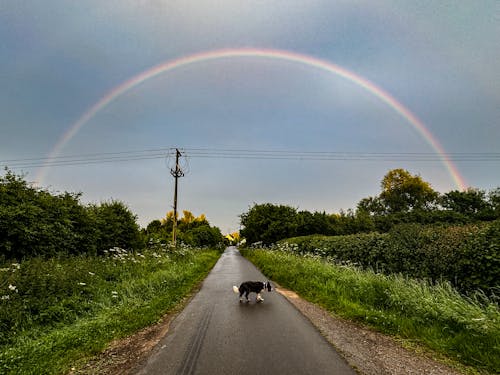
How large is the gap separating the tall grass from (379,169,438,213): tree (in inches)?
2590

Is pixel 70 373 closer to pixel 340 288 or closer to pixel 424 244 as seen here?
pixel 340 288

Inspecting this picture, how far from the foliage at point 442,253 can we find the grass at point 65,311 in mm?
8382

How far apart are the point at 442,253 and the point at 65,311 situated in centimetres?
1073

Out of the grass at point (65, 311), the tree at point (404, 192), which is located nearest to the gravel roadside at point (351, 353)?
the grass at point (65, 311)

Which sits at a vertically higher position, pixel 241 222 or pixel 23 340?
pixel 241 222

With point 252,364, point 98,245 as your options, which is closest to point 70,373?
point 252,364

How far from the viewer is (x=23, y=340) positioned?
5559mm

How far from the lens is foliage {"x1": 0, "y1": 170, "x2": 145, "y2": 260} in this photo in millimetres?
11156

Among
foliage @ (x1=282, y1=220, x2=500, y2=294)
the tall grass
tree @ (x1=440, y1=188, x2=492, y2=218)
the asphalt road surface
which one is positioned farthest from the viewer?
tree @ (x1=440, y1=188, x2=492, y2=218)

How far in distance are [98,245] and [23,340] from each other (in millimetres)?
13437

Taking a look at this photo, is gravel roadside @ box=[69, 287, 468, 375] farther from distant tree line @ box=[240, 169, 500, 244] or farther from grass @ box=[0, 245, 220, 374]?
distant tree line @ box=[240, 169, 500, 244]

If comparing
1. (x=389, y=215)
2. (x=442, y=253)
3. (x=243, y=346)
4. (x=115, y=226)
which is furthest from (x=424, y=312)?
(x=389, y=215)

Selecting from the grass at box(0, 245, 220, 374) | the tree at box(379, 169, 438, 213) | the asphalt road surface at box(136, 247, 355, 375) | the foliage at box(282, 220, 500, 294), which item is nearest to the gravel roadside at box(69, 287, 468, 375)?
the asphalt road surface at box(136, 247, 355, 375)

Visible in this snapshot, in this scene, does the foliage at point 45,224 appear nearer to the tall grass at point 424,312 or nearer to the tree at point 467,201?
the tall grass at point 424,312
